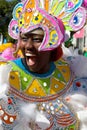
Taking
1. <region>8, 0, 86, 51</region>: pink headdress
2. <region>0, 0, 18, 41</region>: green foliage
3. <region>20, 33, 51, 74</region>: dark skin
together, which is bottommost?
<region>0, 0, 18, 41</region>: green foliage

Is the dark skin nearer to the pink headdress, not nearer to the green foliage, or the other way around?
the pink headdress

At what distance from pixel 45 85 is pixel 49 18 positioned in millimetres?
461

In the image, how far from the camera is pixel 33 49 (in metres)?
2.59

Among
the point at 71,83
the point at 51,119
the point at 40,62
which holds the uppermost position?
the point at 40,62

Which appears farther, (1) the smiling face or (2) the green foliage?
(2) the green foliage

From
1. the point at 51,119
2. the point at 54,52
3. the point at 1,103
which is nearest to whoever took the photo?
the point at 1,103

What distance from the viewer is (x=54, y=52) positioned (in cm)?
283

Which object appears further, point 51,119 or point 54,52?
point 54,52

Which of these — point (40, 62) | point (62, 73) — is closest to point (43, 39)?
point (40, 62)

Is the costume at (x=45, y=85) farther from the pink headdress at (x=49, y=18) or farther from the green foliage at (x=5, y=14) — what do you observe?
the green foliage at (x=5, y=14)

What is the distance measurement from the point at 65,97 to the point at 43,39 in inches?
18.1

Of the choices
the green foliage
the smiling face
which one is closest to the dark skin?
the smiling face

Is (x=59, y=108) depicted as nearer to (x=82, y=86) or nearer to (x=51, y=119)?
(x=51, y=119)

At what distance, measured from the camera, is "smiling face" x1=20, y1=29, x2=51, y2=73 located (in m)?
2.60
